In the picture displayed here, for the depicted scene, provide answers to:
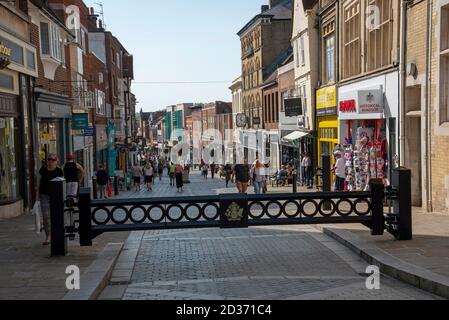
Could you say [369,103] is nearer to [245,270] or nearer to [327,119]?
[327,119]

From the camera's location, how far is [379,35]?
19.4 m

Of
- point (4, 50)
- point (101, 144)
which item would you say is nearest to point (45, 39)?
point (4, 50)

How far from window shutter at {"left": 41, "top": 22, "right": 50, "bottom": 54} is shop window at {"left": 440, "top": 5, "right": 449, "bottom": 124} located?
13.8 m

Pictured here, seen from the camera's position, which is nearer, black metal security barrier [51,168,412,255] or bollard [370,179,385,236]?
black metal security barrier [51,168,412,255]

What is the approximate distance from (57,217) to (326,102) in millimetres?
18705

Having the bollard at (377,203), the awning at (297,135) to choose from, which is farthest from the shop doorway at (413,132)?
the awning at (297,135)

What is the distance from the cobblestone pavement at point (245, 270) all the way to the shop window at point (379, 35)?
7946mm

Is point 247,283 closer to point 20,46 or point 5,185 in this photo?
point 5,185

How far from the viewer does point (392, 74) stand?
1753cm

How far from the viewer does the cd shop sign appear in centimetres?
1846

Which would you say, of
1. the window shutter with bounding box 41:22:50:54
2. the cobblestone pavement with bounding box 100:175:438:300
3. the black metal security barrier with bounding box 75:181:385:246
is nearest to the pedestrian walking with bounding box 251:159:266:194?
the window shutter with bounding box 41:22:50:54

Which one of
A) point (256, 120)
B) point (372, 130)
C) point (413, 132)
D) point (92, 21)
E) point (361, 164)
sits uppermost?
point (92, 21)

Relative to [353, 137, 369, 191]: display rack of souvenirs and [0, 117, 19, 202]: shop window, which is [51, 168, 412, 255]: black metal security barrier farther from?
[353, 137, 369, 191]: display rack of souvenirs
